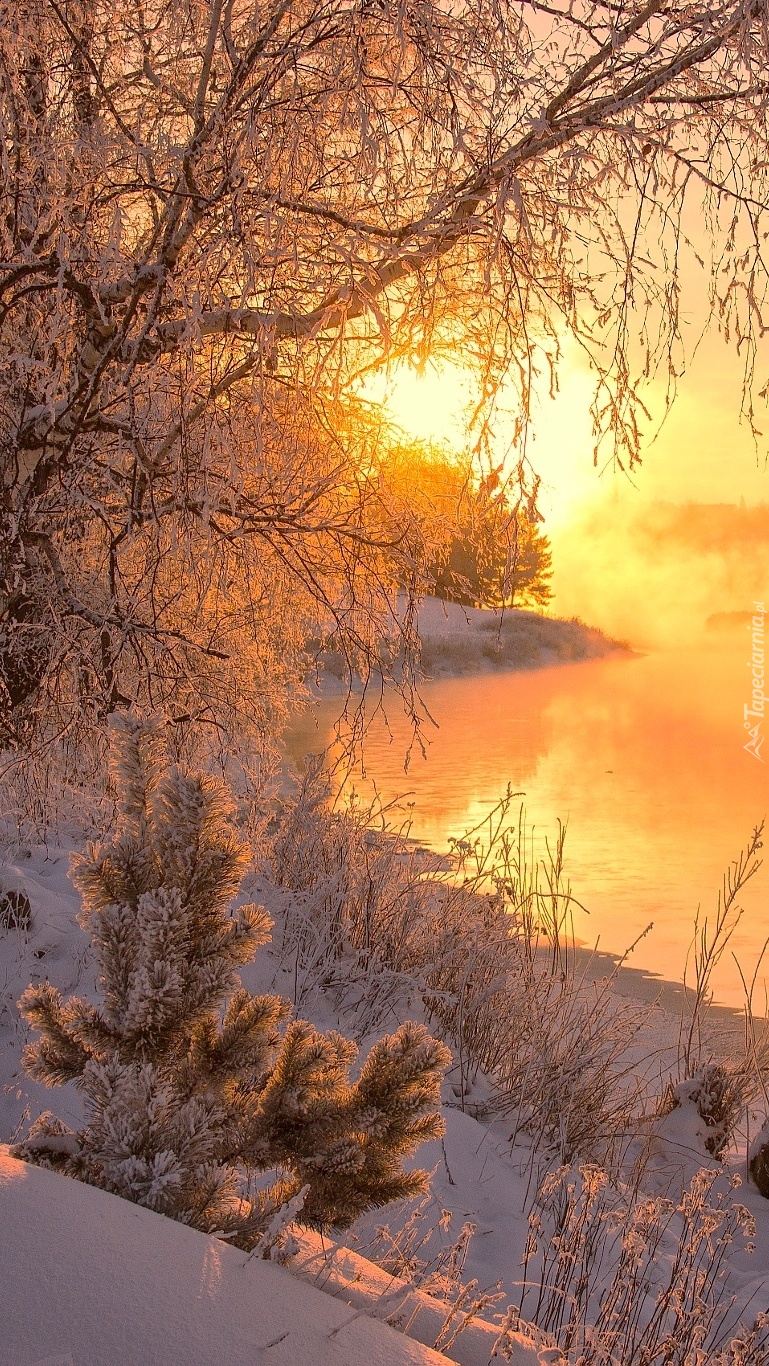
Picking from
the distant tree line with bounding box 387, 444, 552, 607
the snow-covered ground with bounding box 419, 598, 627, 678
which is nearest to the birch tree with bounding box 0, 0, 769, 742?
the distant tree line with bounding box 387, 444, 552, 607

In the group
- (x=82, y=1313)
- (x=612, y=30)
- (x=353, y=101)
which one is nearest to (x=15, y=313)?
(x=353, y=101)

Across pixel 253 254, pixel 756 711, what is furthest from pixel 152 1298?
pixel 756 711

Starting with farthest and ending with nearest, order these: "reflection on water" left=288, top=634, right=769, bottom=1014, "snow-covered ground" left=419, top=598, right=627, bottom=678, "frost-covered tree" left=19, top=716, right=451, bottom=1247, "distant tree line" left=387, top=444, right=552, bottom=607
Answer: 1. "snow-covered ground" left=419, top=598, right=627, bottom=678
2. "reflection on water" left=288, top=634, right=769, bottom=1014
3. "distant tree line" left=387, top=444, right=552, bottom=607
4. "frost-covered tree" left=19, top=716, right=451, bottom=1247

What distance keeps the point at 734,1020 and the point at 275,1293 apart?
5.33 metres

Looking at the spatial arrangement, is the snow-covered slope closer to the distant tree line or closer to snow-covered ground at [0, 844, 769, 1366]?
snow-covered ground at [0, 844, 769, 1366]

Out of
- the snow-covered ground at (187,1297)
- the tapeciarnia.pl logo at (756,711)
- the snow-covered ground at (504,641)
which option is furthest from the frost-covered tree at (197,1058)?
the snow-covered ground at (504,641)

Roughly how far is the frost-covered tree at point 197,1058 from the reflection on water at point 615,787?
58.2 inches

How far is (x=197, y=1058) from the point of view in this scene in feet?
6.88

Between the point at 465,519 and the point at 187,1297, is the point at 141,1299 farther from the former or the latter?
the point at 465,519

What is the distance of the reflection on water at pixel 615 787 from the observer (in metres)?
8.70

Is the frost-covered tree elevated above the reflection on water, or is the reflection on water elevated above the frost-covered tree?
the frost-covered tree

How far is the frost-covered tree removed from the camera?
6.17 feet

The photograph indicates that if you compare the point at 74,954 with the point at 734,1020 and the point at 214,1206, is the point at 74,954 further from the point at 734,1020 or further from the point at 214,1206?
the point at 734,1020

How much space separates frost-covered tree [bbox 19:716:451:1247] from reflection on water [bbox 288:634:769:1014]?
148cm
